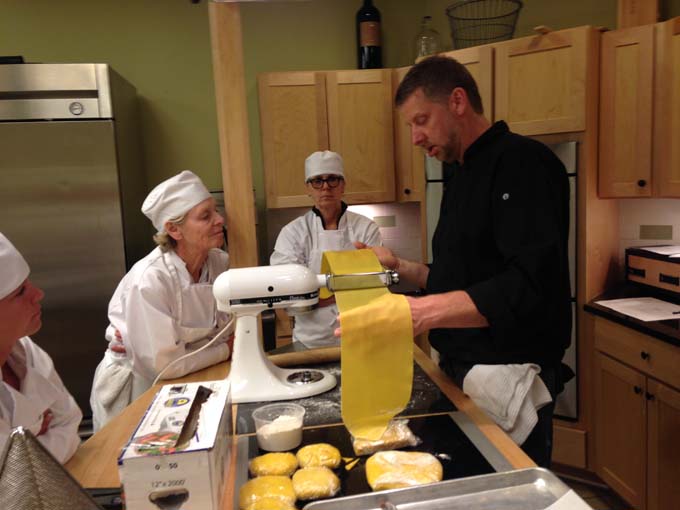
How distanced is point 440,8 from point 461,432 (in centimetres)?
327

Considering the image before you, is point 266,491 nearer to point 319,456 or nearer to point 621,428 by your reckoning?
point 319,456

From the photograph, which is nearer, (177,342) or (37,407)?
(37,407)

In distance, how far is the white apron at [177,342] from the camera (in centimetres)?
180

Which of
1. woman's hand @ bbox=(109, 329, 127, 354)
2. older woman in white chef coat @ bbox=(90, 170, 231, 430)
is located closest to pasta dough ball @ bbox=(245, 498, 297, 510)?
older woman in white chef coat @ bbox=(90, 170, 231, 430)

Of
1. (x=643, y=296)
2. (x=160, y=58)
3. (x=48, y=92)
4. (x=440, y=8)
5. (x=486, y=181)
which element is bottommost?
(x=643, y=296)

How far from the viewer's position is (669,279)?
8.24ft

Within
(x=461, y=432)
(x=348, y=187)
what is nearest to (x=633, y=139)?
(x=348, y=187)

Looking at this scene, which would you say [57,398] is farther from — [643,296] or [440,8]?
[440,8]

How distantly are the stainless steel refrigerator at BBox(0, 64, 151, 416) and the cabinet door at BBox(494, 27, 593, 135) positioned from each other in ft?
6.67

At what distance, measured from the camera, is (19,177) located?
8.82 feet

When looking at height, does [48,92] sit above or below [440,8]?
below

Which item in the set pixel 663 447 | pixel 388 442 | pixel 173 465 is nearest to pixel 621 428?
pixel 663 447

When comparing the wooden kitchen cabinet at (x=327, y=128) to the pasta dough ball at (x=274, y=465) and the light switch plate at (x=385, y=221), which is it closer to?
the light switch plate at (x=385, y=221)

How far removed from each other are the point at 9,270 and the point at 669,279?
261 cm
